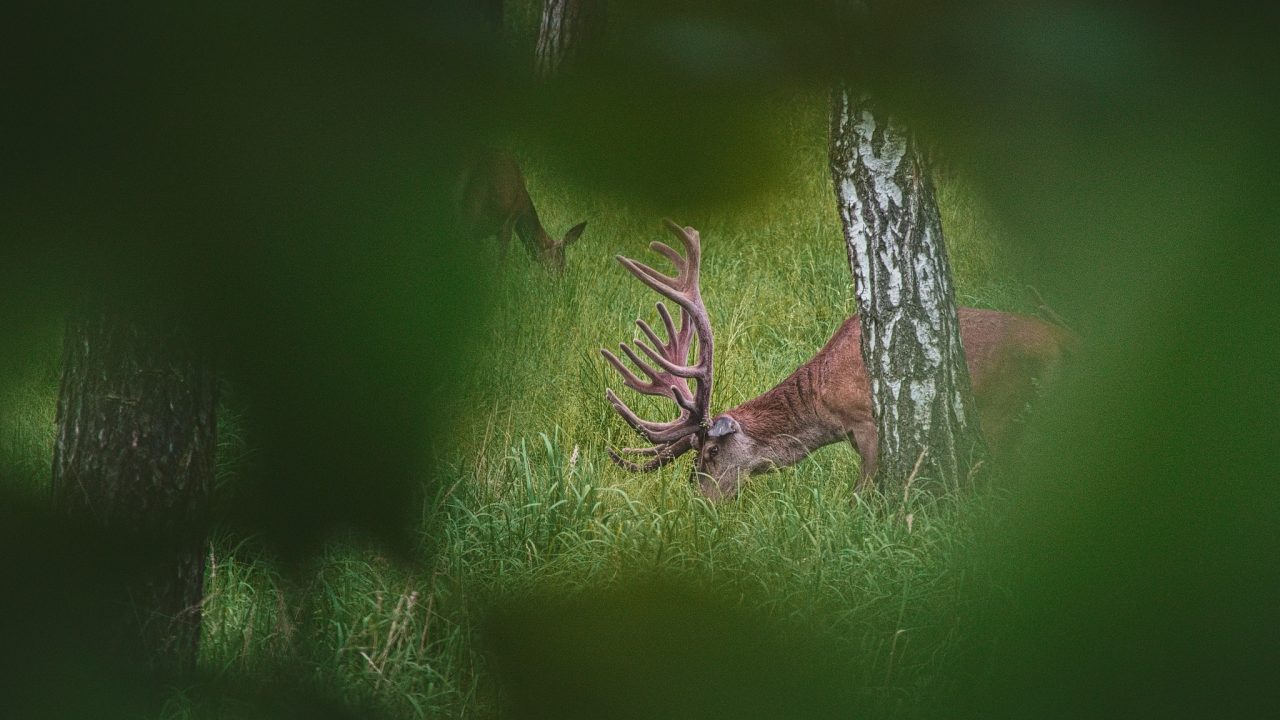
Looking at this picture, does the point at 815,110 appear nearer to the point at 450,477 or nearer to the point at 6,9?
the point at 6,9

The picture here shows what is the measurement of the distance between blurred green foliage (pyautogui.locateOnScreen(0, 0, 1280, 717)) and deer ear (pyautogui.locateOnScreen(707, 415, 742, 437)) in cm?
303

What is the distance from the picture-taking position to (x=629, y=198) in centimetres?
23

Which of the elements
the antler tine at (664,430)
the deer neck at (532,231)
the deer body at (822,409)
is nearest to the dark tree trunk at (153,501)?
the deer neck at (532,231)

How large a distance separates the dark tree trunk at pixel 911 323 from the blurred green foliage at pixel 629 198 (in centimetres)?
248

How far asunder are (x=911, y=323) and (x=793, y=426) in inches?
28.1

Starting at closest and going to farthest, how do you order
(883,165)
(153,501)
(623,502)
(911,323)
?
(153,501) < (883,165) < (911,323) < (623,502)

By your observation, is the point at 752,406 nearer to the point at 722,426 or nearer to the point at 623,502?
the point at 722,426

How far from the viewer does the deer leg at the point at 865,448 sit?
2.97 meters

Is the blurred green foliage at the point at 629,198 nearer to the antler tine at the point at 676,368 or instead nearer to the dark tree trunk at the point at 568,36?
the dark tree trunk at the point at 568,36

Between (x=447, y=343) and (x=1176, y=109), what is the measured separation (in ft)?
0.41

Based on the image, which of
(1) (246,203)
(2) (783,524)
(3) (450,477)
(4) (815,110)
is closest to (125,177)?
(1) (246,203)

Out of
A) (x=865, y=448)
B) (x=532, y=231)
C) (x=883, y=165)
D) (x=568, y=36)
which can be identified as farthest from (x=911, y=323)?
(x=568, y=36)

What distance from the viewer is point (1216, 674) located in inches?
6.2

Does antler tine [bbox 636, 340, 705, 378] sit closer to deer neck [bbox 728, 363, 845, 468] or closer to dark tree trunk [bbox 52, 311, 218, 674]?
deer neck [bbox 728, 363, 845, 468]
